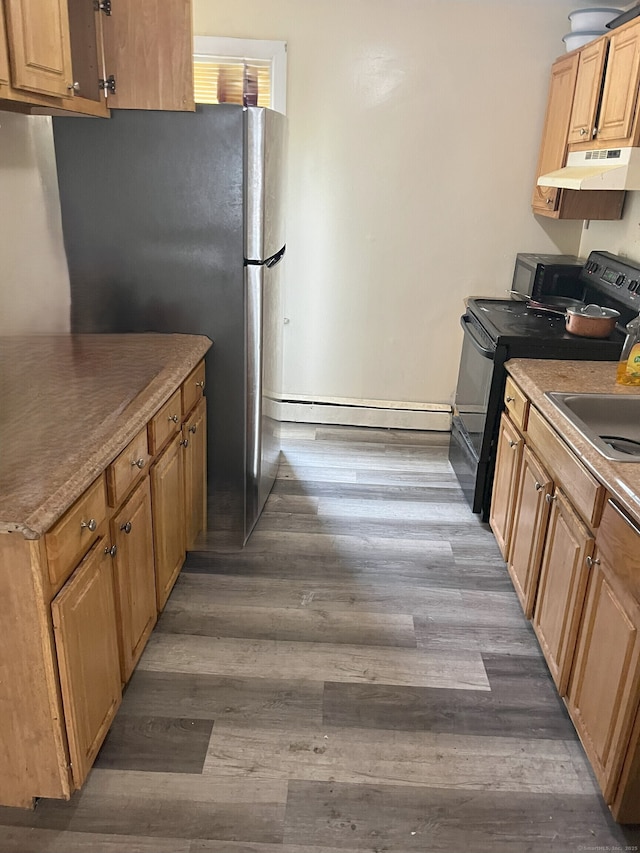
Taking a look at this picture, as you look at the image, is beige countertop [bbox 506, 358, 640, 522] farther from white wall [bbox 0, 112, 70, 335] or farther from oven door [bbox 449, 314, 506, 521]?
white wall [bbox 0, 112, 70, 335]

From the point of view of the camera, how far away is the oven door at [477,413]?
2.91m

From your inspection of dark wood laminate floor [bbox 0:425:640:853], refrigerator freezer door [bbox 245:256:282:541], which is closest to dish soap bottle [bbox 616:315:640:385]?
dark wood laminate floor [bbox 0:425:640:853]

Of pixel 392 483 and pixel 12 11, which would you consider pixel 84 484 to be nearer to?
pixel 12 11

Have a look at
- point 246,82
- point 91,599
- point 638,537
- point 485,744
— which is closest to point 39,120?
point 246,82

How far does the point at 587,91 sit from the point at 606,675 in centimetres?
243

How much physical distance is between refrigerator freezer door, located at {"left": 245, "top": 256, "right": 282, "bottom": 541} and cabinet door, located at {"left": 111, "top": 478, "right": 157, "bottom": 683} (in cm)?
77

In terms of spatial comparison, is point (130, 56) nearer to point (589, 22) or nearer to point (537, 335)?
point (537, 335)

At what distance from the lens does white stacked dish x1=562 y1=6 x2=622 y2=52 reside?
120 inches

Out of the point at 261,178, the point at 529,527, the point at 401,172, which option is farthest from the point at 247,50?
the point at 529,527

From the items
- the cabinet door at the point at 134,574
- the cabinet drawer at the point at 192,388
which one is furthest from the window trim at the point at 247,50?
the cabinet door at the point at 134,574

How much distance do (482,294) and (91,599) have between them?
9.79 ft

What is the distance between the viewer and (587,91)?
2.89m

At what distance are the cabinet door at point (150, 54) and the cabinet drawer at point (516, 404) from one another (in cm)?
159

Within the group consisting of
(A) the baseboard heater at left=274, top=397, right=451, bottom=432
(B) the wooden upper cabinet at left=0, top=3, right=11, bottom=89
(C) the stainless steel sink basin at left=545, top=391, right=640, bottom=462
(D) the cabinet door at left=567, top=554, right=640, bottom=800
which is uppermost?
(B) the wooden upper cabinet at left=0, top=3, right=11, bottom=89
